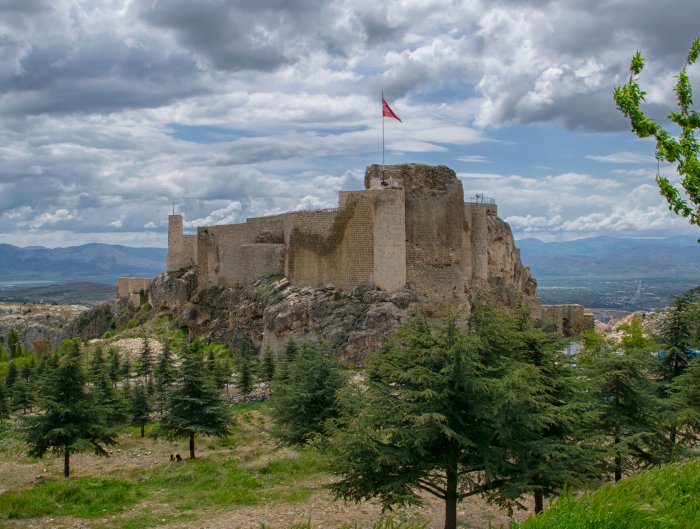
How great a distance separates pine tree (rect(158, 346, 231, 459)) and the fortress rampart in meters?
13.2

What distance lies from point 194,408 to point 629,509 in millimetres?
21424

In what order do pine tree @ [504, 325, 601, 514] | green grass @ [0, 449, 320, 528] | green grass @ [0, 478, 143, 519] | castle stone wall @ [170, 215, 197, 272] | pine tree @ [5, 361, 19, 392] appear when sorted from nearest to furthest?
pine tree @ [504, 325, 601, 514] → green grass @ [0, 478, 143, 519] → green grass @ [0, 449, 320, 528] → pine tree @ [5, 361, 19, 392] → castle stone wall @ [170, 215, 197, 272]

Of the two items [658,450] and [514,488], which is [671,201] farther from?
[658,450]

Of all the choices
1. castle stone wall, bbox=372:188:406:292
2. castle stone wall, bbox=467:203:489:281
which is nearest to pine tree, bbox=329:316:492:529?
castle stone wall, bbox=372:188:406:292

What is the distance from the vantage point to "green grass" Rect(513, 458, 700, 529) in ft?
18.7

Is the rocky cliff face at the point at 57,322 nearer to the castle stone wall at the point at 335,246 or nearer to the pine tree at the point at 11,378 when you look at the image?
the pine tree at the point at 11,378

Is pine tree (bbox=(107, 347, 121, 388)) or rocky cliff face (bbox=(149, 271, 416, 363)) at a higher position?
rocky cliff face (bbox=(149, 271, 416, 363))

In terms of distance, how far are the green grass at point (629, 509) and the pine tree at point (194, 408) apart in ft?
66.2

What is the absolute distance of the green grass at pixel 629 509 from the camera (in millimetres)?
5711

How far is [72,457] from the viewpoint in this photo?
27844mm

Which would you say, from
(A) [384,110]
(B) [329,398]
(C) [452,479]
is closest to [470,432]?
(C) [452,479]

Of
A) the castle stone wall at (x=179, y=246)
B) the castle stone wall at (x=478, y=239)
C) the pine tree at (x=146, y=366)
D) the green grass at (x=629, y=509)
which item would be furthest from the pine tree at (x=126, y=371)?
the green grass at (x=629, y=509)

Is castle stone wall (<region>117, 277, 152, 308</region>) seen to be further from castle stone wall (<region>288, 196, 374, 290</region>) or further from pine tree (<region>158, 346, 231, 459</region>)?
pine tree (<region>158, 346, 231, 459</region>)

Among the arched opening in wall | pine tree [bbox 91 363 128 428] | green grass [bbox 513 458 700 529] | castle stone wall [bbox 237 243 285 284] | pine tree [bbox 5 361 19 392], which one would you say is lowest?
pine tree [bbox 5 361 19 392]
